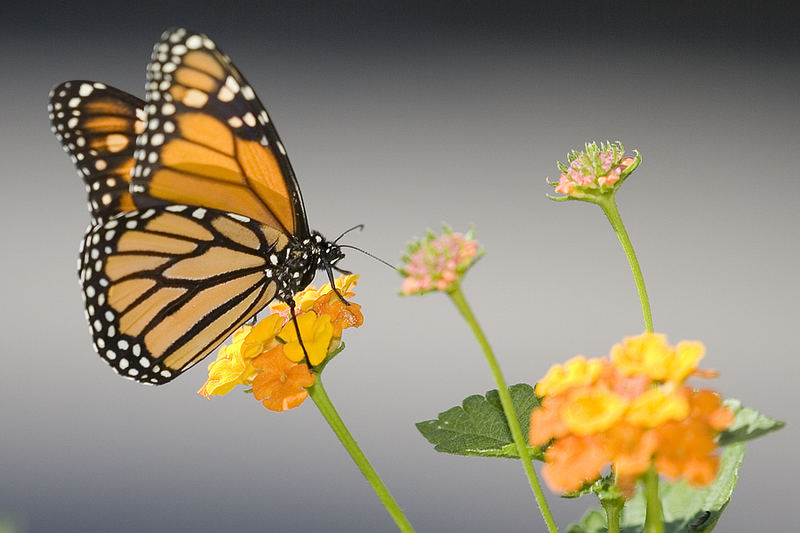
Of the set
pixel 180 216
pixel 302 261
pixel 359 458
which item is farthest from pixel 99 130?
pixel 359 458

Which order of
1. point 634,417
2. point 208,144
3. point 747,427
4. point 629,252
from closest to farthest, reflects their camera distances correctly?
point 634,417 → point 747,427 → point 629,252 → point 208,144

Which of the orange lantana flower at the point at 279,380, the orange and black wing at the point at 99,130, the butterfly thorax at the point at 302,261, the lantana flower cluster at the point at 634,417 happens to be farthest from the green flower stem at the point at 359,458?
the orange and black wing at the point at 99,130

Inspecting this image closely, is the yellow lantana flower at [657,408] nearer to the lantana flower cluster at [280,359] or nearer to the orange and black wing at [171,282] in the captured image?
the lantana flower cluster at [280,359]

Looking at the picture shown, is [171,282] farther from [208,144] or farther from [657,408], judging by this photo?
[657,408]

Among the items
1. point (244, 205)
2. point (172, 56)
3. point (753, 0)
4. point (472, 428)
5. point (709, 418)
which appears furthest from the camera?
point (753, 0)

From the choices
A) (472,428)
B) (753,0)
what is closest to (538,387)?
(472,428)

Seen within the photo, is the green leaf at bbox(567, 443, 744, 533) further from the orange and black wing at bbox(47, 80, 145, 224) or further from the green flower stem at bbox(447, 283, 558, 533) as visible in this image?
the orange and black wing at bbox(47, 80, 145, 224)

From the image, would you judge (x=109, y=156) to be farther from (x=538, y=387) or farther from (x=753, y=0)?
(x=753, y=0)
